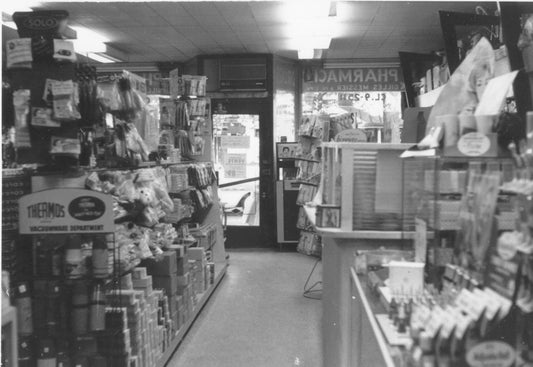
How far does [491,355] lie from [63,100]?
92.5 inches

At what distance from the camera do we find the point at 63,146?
2.84m

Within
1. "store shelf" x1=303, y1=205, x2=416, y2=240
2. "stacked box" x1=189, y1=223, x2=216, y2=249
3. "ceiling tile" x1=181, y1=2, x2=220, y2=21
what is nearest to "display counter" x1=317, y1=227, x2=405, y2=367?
"store shelf" x1=303, y1=205, x2=416, y2=240

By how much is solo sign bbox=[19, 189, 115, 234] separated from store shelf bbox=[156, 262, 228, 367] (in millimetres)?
1461

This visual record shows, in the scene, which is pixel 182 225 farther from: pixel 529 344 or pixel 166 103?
pixel 529 344

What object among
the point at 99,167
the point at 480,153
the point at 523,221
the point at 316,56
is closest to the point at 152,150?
the point at 99,167

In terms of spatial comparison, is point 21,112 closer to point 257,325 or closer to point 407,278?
point 407,278

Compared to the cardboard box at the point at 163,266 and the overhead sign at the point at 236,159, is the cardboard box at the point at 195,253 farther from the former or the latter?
the overhead sign at the point at 236,159

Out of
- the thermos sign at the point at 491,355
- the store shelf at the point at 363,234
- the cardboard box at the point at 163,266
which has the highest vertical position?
the store shelf at the point at 363,234

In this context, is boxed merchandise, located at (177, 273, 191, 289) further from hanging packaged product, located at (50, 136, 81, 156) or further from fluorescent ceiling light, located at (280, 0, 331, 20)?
fluorescent ceiling light, located at (280, 0, 331, 20)

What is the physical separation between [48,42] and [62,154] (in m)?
0.57

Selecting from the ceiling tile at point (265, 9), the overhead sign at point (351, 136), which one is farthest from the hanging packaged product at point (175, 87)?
the overhead sign at point (351, 136)

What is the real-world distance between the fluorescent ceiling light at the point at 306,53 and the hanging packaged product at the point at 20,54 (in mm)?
6446

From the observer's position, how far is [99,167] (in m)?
3.54

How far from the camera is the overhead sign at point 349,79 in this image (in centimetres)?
973
